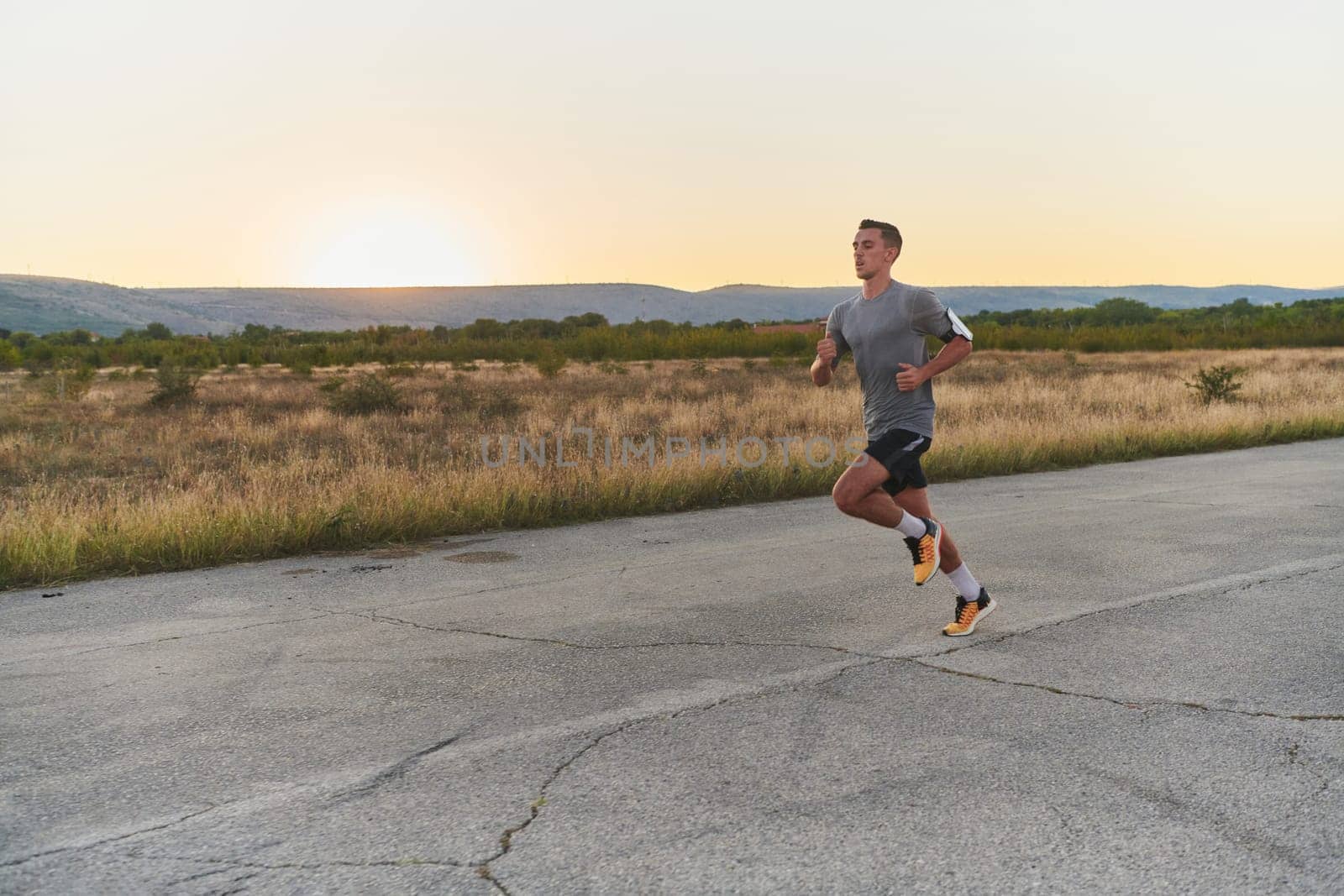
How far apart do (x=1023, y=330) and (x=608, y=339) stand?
25.8 metres

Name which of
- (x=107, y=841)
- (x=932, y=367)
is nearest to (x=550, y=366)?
(x=932, y=367)

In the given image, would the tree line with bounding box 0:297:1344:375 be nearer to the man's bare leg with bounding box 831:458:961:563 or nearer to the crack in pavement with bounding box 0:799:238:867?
the man's bare leg with bounding box 831:458:961:563

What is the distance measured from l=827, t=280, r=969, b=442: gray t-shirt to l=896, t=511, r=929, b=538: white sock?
1.48ft

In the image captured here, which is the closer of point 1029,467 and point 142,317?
point 1029,467

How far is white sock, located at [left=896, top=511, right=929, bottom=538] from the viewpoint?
5.90m

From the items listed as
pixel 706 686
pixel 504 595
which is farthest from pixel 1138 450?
pixel 706 686

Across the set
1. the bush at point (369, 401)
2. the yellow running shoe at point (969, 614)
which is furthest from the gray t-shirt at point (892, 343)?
the bush at point (369, 401)

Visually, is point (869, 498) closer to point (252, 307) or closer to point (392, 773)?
point (392, 773)

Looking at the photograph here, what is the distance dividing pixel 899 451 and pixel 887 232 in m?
1.11

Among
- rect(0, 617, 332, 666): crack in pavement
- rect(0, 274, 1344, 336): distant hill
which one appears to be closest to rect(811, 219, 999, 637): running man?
rect(0, 617, 332, 666): crack in pavement

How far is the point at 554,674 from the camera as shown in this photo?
5250 mm

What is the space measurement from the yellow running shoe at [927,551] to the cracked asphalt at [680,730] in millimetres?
336

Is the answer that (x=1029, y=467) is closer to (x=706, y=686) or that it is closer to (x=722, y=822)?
(x=706, y=686)

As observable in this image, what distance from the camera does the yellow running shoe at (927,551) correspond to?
233 inches
